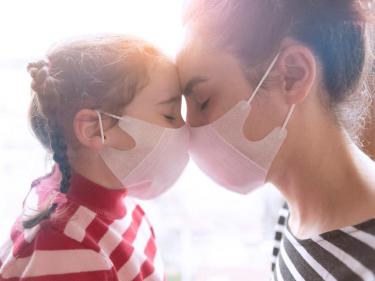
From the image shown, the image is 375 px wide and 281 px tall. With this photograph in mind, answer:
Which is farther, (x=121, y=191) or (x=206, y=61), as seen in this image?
(x=121, y=191)

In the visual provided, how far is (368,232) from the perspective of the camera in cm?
64

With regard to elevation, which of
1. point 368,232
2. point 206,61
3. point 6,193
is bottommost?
point 6,193

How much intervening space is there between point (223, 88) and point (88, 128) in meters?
0.25

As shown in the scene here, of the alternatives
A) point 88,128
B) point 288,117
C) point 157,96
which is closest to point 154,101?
point 157,96

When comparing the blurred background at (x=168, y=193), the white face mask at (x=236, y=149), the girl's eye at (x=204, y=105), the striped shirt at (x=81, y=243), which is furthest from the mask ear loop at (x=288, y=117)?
the striped shirt at (x=81, y=243)

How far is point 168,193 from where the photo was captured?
1308mm

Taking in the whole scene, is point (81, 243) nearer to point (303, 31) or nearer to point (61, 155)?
point (61, 155)

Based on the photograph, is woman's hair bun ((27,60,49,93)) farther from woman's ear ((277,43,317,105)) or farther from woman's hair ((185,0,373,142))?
woman's ear ((277,43,317,105))

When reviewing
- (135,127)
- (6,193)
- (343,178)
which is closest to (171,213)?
(6,193)

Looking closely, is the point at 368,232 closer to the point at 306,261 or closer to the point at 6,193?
the point at 306,261

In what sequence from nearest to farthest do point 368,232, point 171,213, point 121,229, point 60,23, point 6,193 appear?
point 368,232 → point 121,229 → point 60,23 → point 6,193 → point 171,213

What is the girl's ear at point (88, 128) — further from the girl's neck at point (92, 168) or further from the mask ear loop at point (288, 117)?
the mask ear loop at point (288, 117)

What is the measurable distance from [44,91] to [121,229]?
0.30 metres

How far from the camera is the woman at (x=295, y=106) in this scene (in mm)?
696
